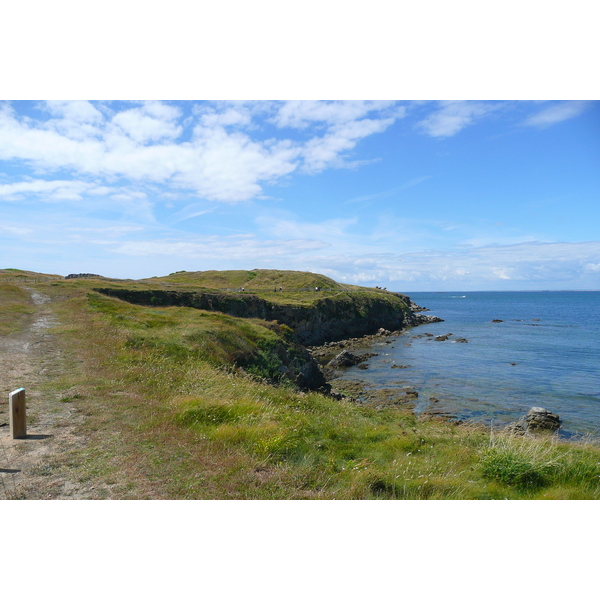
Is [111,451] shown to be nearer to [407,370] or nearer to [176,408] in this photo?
[176,408]

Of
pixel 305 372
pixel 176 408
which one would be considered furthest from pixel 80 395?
pixel 305 372

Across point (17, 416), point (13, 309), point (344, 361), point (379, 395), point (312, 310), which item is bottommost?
point (379, 395)

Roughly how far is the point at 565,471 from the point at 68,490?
10754 millimetres

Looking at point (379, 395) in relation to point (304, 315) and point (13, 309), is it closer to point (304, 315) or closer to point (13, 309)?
Result: point (13, 309)

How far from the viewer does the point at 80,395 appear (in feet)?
41.7

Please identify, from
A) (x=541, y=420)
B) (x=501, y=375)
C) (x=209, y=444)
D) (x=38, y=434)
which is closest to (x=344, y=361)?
(x=501, y=375)

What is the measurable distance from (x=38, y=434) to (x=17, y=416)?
69 centimetres

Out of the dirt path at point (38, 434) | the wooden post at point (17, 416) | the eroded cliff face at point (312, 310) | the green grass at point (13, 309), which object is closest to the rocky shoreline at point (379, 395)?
the eroded cliff face at point (312, 310)

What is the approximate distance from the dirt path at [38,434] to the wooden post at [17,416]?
0.18 m

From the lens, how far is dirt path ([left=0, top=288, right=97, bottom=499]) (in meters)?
Answer: 7.11

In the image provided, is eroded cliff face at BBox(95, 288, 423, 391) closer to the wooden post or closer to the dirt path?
the dirt path

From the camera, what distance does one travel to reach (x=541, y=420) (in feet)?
82.4

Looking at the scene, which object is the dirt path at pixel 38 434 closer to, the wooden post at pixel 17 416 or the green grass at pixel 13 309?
Answer: the wooden post at pixel 17 416

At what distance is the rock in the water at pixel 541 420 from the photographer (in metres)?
24.8
